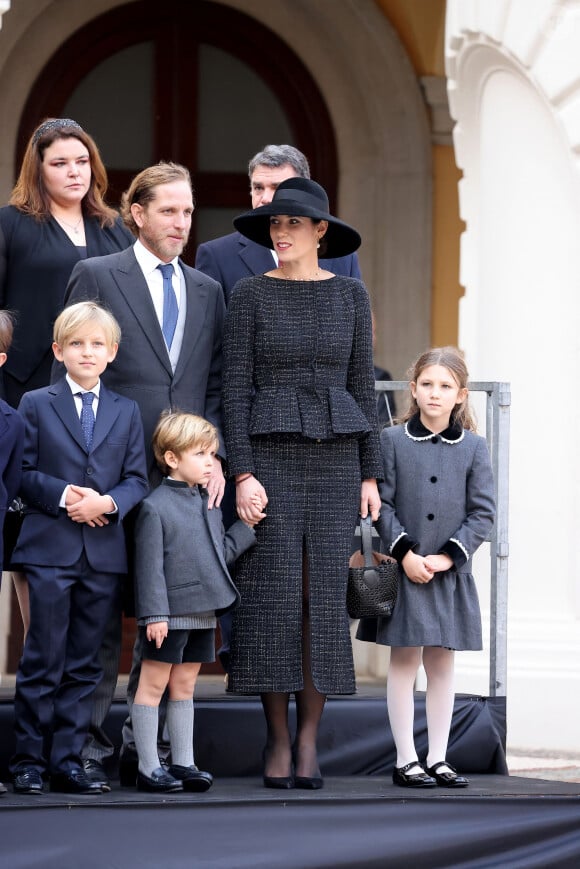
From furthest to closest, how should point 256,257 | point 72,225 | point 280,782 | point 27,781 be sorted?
point 256,257 < point 72,225 < point 280,782 < point 27,781

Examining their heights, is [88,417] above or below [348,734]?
above

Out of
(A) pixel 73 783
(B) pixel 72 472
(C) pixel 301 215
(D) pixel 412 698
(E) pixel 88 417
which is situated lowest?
(A) pixel 73 783

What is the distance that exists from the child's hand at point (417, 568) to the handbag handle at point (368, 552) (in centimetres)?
11

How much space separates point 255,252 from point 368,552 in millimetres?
1224

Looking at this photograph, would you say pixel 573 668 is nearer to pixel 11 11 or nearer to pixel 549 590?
pixel 549 590

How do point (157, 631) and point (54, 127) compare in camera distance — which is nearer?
point (157, 631)

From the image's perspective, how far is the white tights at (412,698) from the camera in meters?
5.60

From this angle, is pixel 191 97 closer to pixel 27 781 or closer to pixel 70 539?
pixel 70 539

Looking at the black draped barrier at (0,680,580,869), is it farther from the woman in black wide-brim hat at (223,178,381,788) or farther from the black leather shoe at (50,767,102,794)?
the woman in black wide-brim hat at (223,178,381,788)

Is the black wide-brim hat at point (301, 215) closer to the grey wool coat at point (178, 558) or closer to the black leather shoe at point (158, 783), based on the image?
the grey wool coat at point (178, 558)

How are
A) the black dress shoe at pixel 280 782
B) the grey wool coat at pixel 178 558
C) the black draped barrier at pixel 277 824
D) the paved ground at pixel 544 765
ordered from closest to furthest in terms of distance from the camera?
the black draped barrier at pixel 277 824 → the grey wool coat at pixel 178 558 → the black dress shoe at pixel 280 782 → the paved ground at pixel 544 765

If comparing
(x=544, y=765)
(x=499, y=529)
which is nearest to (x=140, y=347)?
(x=499, y=529)

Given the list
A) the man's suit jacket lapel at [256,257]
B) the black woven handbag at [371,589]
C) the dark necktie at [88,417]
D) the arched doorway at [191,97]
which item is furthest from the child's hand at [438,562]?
the arched doorway at [191,97]

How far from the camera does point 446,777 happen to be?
5.62m
